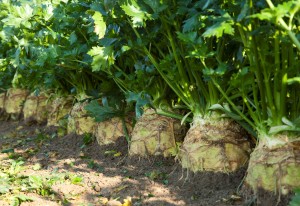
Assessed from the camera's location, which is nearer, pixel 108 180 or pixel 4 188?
pixel 4 188

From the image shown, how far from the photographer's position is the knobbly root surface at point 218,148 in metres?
3.28

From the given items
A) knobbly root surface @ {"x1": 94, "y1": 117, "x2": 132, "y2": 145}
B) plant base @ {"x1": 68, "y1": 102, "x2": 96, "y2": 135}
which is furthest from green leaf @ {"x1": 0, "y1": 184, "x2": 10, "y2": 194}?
plant base @ {"x1": 68, "y1": 102, "x2": 96, "y2": 135}

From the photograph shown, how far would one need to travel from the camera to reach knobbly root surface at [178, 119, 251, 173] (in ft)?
10.7

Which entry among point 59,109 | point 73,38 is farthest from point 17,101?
point 73,38

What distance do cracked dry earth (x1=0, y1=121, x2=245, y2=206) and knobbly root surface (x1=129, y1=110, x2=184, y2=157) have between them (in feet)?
0.24

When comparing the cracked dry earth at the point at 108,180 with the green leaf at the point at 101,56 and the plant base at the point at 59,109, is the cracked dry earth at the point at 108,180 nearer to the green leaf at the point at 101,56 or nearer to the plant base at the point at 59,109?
the green leaf at the point at 101,56

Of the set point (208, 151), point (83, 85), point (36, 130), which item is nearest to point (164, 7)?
point (208, 151)

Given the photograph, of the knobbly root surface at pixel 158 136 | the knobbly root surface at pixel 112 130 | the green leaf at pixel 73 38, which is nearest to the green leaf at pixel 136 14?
the knobbly root surface at pixel 158 136

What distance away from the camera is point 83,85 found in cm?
528

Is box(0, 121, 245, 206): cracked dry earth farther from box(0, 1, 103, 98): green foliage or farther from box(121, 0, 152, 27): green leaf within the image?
box(121, 0, 152, 27): green leaf

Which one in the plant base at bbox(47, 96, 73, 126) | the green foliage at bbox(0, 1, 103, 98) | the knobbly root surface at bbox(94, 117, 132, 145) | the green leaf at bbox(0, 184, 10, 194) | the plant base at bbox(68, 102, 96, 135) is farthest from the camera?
the plant base at bbox(47, 96, 73, 126)

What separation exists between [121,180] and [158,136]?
0.55 m

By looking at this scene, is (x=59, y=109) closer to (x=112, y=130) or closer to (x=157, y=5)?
(x=112, y=130)

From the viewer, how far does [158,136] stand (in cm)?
390
